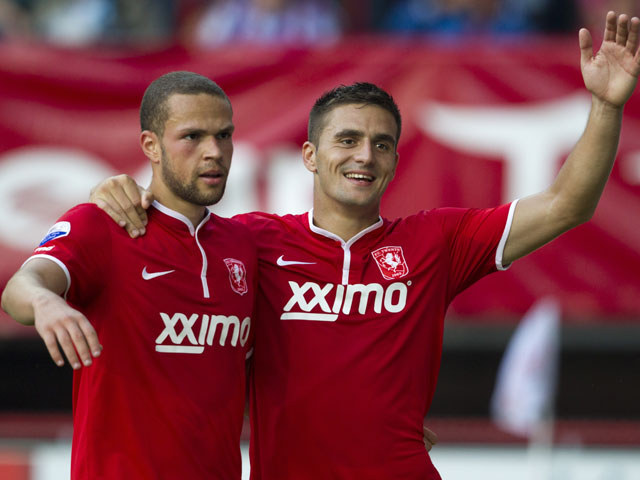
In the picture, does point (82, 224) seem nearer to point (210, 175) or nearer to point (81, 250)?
point (81, 250)

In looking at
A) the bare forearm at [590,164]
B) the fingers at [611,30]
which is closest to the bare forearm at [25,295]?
the bare forearm at [590,164]

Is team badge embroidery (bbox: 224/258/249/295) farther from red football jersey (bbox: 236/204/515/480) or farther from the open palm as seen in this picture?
the open palm

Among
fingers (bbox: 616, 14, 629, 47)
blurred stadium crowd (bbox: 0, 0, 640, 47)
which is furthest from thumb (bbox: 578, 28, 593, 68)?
blurred stadium crowd (bbox: 0, 0, 640, 47)

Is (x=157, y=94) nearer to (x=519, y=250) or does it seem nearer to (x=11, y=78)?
(x=519, y=250)

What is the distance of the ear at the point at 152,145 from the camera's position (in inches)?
155

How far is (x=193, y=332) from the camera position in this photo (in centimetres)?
375

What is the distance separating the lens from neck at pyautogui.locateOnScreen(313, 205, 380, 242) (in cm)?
417

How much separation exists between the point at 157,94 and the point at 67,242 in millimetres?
729

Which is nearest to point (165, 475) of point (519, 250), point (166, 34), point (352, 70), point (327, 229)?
point (327, 229)

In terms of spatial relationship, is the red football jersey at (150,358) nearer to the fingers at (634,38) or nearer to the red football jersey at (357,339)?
the red football jersey at (357,339)

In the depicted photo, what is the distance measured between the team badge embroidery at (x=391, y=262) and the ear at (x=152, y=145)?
0.93 meters

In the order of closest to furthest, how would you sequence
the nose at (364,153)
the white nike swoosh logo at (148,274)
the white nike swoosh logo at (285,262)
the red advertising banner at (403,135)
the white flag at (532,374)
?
1. the white nike swoosh logo at (148,274)
2. the nose at (364,153)
3. the white nike swoosh logo at (285,262)
4. the white flag at (532,374)
5. the red advertising banner at (403,135)

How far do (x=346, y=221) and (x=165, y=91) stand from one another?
891 mm

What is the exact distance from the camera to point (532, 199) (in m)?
4.02
